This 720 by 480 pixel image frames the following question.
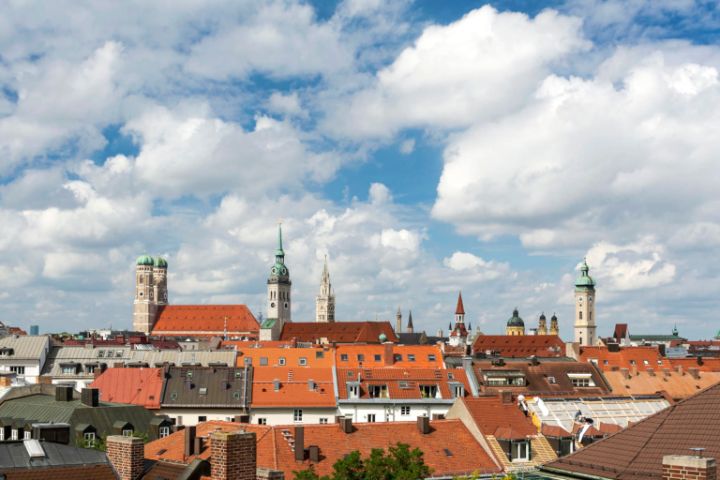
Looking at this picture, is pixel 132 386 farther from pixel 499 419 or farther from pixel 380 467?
pixel 380 467

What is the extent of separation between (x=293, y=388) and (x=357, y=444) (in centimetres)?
2748

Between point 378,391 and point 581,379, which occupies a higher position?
point 581,379

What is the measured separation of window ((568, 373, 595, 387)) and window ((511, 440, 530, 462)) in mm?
32560

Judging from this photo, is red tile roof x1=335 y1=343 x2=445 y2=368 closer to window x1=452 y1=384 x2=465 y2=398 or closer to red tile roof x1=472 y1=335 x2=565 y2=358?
window x1=452 y1=384 x2=465 y2=398

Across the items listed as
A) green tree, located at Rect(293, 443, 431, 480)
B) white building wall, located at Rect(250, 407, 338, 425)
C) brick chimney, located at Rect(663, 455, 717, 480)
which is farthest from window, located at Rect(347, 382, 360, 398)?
brick chimney, located at Rect(663, 455, 717, 480)

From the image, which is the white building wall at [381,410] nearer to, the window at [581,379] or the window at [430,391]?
the window at [430,391]

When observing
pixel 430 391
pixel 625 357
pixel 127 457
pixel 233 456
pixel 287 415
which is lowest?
pixel 287 415

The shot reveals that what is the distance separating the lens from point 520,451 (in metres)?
46.9

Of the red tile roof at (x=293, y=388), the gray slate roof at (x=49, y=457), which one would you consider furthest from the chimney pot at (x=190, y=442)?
the red tile roof at (x=293, y=388)

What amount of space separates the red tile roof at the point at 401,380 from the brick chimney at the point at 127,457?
45.0 metres

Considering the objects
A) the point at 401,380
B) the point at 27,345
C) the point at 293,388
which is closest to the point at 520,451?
the point at 401,380

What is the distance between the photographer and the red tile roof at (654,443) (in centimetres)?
1809

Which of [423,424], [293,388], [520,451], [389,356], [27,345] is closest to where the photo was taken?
[423,424]

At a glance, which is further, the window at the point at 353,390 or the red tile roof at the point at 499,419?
the window at the point at 353,390
